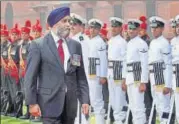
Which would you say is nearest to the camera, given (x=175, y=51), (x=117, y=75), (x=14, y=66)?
(x=175, y=51)

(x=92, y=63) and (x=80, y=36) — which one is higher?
(x=80, y=36)

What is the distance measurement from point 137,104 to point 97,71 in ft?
3.79

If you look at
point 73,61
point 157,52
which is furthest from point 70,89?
point 157,52

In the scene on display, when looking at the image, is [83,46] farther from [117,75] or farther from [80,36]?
[117,75]

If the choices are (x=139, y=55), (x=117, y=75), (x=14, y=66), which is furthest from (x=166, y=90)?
(x=14, y=66)

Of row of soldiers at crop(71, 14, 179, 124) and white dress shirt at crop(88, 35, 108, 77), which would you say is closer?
row of soldiers at crop(71, 14, 179, 124)

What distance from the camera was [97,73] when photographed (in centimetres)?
909

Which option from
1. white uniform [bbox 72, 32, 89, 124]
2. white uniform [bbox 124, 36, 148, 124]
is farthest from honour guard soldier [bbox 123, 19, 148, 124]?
white uniform [bbox 72, 32, 89, 124]

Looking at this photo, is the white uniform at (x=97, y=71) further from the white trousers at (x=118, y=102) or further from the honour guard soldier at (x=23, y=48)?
the honour guard soldier at (x=23, y=48)

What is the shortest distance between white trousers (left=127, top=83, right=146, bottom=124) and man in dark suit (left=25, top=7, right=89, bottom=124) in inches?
106

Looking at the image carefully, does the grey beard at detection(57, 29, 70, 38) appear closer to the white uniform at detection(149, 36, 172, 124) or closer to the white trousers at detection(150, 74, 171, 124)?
the white uniform at detection(149, 36, 172, 124)

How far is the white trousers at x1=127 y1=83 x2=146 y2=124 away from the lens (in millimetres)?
8180

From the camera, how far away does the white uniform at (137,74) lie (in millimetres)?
8152

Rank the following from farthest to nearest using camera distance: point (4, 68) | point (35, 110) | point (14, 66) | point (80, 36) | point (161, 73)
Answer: point (4, 68) → point (14, 66) → point (80, 36) → point (161, 73) → point (35, 110)
